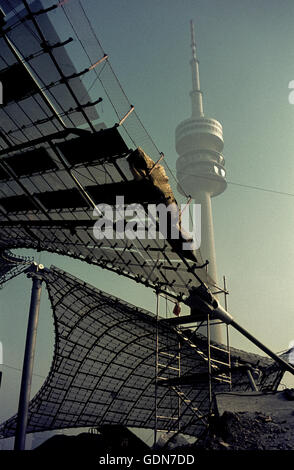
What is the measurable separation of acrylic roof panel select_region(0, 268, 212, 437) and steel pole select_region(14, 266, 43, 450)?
3341 millimetres

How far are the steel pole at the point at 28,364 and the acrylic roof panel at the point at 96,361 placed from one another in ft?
11.0

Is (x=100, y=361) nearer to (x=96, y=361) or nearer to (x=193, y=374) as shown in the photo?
(x=96, y=361)

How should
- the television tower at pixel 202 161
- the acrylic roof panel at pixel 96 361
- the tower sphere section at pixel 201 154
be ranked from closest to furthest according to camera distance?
the acrylic roof panel at pixel 96 361, the television tower at pixel 202 161, the tower sphere section at pixel 201 154

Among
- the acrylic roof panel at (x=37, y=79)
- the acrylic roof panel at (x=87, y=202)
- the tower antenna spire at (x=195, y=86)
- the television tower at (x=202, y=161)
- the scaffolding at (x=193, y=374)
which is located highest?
the tower antenna spire at (x=195, y=86)

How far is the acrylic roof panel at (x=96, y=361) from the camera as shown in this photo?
3098cm

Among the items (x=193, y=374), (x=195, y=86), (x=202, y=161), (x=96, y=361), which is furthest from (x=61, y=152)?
(x=195, y=86)

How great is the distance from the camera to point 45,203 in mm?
18359

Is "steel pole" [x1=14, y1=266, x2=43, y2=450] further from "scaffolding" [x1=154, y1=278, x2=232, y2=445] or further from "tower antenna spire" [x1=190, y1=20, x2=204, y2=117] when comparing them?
"tower antenna spire" [x1=190, y1=20, x2=204, y2=117]

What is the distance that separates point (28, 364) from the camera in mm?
21562

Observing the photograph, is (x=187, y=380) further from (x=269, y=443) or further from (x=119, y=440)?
(x=269, y=443)

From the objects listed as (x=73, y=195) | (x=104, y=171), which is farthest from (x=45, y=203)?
(x=104, y=171)

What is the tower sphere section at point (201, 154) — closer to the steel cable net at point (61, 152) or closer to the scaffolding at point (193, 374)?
the scaffolding at point (193, 374)

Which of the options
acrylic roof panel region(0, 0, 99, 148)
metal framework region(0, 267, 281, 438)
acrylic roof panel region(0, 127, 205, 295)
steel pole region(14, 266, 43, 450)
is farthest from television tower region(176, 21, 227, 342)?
acrylic roof panel region(0, 0, 99, 148)

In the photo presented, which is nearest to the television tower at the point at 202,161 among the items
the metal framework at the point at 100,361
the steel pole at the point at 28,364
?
the metal framework at the point at 100,361
